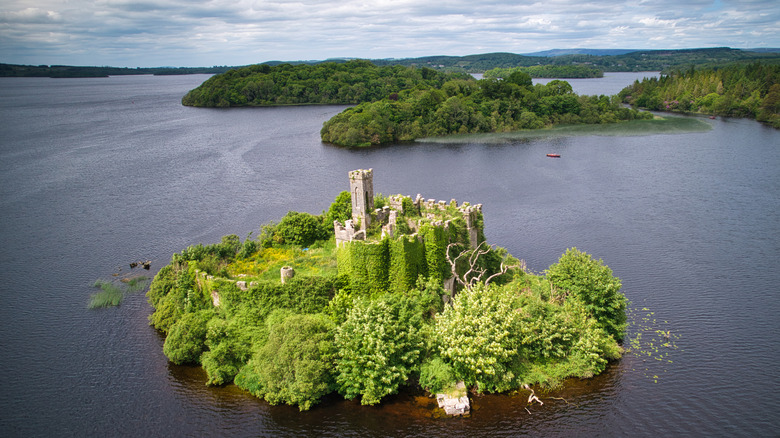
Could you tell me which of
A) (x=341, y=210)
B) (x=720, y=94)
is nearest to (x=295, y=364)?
(x=341, y=210)

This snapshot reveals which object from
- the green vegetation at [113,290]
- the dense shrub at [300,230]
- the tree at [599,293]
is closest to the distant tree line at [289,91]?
the dense shrub at [300,230]

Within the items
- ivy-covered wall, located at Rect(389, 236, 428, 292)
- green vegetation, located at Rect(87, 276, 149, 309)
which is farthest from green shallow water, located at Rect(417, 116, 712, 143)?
ivy-covered wall, located at Rect(389, 236, 428, 292)

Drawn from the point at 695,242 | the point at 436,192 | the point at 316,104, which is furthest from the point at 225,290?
the point at 316,104

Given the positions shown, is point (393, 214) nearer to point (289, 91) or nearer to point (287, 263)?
point (287, 263)

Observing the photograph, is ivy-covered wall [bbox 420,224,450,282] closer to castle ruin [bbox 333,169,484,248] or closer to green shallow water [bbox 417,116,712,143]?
castle ruin [bbox 333,169,484,248]

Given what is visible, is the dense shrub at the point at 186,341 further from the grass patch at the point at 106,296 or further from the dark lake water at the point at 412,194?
the grass patch at the point at 106,296

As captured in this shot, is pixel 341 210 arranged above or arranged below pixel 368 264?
above
